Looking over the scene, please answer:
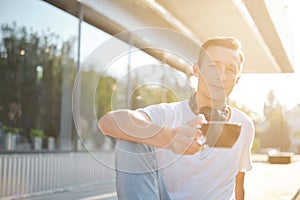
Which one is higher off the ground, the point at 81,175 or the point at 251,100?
the point at 251,100

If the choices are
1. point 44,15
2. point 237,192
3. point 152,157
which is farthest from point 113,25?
point 152,157

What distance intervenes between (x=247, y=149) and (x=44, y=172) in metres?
6.00

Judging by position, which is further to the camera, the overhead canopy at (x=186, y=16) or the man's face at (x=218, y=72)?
the overhead canopy at (x=186, y=16)

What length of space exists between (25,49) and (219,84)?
719 cm

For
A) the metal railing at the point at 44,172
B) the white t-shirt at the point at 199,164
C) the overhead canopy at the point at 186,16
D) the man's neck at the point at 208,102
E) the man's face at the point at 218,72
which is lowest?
the metal railing at the point at 44,172

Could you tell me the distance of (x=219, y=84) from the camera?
6.62 ft

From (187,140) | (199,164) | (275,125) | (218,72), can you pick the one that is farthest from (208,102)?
(275,125)

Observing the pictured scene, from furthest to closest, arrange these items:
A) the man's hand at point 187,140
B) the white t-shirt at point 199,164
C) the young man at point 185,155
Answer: the white t-shirt at point 199,164, the young man at point 185,155, the man's hand at point 187,140

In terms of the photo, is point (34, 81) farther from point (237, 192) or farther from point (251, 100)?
point (237, 192)

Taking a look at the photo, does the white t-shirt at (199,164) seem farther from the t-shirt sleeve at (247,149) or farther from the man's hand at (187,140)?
the man's hand at (187,140)

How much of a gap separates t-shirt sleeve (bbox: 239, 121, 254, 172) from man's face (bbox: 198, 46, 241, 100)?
17cm

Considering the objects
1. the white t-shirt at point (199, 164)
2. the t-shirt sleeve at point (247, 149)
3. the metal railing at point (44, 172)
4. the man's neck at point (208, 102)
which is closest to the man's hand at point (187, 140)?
the white t-shirt at point (199, 164)

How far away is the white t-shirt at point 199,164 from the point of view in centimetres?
194

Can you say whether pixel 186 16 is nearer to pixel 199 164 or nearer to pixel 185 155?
pixel 199 164
